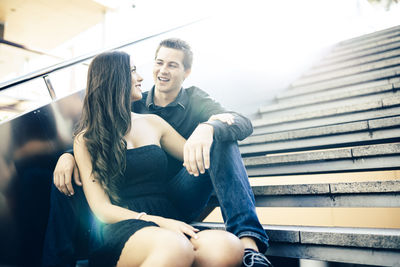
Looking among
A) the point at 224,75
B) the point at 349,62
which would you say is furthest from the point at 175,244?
the point at 349,62

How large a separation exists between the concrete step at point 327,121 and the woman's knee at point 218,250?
5.33 feet

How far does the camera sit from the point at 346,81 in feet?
9.52

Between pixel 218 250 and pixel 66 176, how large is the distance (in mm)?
644

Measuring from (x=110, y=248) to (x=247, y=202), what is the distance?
0.50 metres

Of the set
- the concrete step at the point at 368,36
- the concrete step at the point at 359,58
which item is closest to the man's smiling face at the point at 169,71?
the concrete step at the point at 359,58

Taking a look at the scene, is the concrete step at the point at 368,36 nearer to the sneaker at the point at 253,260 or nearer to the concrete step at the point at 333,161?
the concrete step at the point at 333,161

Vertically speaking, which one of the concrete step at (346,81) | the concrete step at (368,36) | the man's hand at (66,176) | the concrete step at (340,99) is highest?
the concrete step at (368,36)

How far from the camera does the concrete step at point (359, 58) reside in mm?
3209

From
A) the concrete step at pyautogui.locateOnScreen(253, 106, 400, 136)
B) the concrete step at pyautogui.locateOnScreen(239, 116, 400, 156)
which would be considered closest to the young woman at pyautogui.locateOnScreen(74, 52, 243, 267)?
the concrete step at pyautogui.locateOnScreen(239, 116, 400, 156)

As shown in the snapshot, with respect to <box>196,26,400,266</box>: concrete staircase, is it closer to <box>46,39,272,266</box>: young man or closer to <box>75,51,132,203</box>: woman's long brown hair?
<box>46,39,272,266</box>: young man

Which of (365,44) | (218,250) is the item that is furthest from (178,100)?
(365,44)

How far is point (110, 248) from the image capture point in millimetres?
941

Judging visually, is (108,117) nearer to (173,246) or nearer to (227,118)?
(227,118)

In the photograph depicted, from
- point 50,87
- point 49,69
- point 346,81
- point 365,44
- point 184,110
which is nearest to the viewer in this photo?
point 49,69
